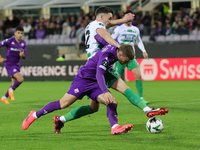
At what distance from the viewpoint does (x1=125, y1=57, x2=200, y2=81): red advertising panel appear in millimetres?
20531

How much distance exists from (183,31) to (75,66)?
5567 mm

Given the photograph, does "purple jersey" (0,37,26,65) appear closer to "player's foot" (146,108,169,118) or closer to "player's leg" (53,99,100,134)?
"player's leg" (53,99,100,134)

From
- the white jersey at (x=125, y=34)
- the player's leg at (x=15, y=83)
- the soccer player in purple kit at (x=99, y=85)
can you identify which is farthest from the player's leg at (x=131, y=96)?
the player's leg at (x=15, y=83)

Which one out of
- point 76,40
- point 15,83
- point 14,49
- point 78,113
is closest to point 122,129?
point 78,113

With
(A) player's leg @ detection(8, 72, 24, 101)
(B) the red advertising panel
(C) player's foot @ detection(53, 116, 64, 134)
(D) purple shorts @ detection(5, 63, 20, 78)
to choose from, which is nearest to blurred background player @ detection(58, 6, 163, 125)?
(C) player's foot @ detection(53, 116, 64, 134)

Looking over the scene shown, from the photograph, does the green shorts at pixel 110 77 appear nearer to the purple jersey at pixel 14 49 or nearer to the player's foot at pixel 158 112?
the player's foot at pixel 158 112

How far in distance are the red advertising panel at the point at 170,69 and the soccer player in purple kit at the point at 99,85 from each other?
14478mm

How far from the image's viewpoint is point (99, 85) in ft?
20.4

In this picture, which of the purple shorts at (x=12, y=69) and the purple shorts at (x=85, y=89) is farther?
the purple shorts at (x=12, y=69)

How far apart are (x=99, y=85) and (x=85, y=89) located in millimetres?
360

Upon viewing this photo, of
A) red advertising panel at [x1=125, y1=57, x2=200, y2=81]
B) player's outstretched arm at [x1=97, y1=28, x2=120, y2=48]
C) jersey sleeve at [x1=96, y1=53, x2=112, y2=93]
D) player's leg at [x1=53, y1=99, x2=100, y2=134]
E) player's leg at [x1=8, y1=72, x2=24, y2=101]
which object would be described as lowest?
red advertising panel at [x1=125, y1=57, x2=200, y2=81]

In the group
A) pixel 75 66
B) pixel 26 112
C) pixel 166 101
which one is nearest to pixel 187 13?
pixel 75 66

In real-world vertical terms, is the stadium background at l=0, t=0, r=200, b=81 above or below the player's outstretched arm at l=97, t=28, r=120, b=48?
below

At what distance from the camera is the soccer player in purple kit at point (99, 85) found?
6.20m
